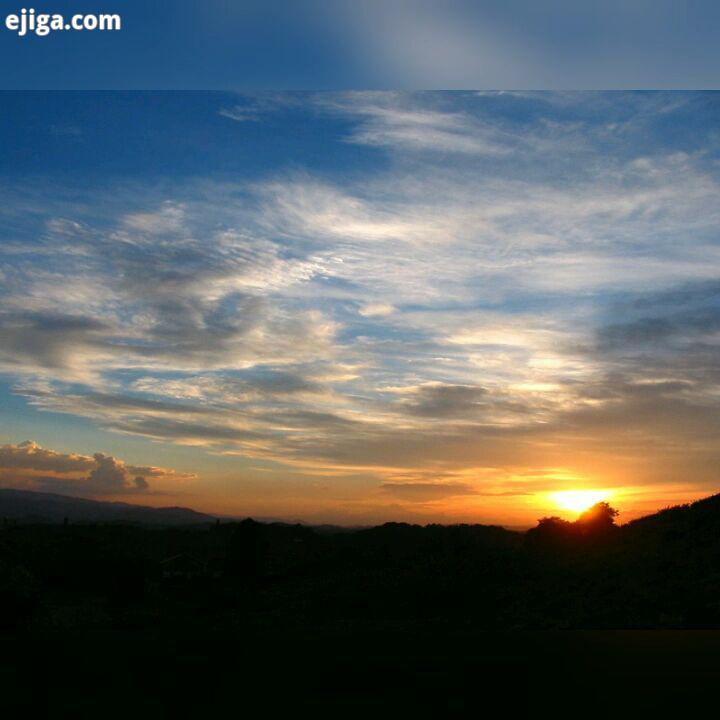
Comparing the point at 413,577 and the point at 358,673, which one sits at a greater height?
Answer: the point at 358,673

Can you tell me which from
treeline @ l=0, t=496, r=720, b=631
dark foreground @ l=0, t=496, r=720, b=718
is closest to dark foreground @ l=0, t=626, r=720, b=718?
dark foreground @ l=0, t=496, r=720, b=718

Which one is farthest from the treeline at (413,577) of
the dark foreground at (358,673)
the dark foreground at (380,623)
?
the dark foreground at (358,673)

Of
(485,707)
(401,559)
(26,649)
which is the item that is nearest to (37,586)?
(26,649)

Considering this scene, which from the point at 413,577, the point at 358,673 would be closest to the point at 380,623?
the point at 358,673

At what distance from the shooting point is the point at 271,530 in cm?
5191

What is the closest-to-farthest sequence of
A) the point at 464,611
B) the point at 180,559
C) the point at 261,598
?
the point at 464,611, the point at 261,598, the point at 180,559

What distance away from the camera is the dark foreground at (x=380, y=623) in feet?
8.09

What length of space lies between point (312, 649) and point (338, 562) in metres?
29.7

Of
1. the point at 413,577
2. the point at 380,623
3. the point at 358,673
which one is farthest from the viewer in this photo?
the point at 413,577

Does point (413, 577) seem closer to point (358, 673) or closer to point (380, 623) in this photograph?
point (380, 623)

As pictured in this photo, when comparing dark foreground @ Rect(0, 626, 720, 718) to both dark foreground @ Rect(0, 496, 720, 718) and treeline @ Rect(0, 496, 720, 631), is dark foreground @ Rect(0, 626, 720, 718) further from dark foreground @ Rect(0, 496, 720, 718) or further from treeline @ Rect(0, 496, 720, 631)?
treeline @ Rect(0, 496, 720, 631)

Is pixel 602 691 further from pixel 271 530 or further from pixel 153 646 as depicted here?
pixel 271 530

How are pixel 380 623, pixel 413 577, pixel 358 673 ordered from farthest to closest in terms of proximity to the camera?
pixel 413 577, pixel 380 623, pixel 358 673

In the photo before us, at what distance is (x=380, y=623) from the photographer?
322 cm
